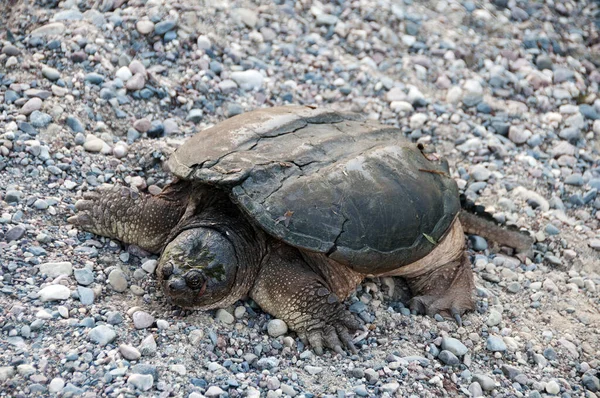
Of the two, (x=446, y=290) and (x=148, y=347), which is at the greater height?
(x=148, y=347)

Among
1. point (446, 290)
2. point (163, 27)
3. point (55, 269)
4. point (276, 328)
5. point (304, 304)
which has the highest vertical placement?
point (163, 27)

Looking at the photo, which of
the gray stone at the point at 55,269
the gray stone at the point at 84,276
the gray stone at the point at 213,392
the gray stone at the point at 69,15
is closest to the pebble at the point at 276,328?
the gray stone at the point at 213,392

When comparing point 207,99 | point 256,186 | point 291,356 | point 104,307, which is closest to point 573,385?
point 291,356

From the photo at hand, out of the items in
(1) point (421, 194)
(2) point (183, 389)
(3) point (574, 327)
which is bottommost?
(3) point (574, 327)

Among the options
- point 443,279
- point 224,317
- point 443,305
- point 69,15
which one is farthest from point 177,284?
point 69,15

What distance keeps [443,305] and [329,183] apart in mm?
1018

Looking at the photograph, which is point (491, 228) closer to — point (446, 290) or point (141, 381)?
point (446, 290)

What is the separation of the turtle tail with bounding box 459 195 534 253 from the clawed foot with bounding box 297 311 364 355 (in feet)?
4.43

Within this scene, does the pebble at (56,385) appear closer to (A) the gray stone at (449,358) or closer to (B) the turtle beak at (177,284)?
(B) the turtle beak at (177,284)

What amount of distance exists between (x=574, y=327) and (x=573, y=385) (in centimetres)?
49

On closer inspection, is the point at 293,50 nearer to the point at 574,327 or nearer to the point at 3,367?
the point at 574,327

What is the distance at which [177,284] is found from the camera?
3.29 metres

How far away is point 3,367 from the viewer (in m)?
2.84

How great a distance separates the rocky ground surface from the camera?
321cm
